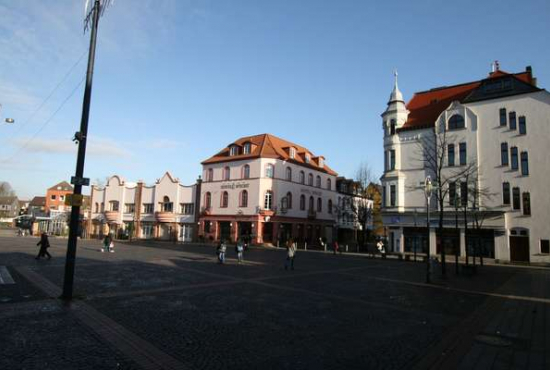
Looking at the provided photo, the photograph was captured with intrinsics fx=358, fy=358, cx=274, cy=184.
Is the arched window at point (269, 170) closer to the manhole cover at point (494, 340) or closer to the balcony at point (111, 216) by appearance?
the balcony at point (111, 216)

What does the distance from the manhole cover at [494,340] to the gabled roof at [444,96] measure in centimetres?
3206

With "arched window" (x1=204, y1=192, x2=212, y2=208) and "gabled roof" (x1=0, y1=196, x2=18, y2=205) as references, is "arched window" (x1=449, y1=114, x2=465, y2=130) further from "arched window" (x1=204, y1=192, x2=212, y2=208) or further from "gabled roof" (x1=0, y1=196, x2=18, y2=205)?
"gabled roof" (x1=0, y1=196, x2=18, y2=205)

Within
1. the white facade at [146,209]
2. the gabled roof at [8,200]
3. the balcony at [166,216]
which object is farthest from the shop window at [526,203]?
the gabled roof at [8,200]

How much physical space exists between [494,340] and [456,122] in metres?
32.6

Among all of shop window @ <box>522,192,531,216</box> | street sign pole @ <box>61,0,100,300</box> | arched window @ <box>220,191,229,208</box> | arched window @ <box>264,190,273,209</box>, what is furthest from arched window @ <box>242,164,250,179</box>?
street sign pole @ <box>61,0,100,300</box>


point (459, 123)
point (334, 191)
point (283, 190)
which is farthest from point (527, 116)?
point (334, 191)

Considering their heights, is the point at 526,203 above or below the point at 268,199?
below

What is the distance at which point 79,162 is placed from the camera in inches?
416

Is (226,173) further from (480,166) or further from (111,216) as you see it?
(480,166)

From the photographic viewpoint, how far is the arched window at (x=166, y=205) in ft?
185

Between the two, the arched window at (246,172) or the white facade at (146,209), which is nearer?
the arched window at (246,172)

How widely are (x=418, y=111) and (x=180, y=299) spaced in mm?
36915

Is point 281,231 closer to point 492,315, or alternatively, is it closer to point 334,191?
point 334,191

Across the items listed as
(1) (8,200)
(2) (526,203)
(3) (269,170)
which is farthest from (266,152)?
(1) (8,200)
